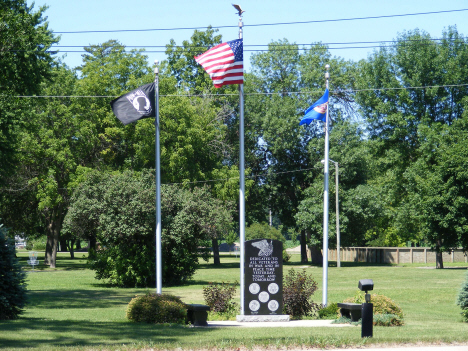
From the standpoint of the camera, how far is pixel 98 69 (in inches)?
1923

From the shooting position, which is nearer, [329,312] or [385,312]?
[385,312]

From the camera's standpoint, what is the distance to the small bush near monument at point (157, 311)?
14.5 m

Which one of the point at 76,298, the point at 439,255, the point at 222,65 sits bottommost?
the point at 76,298

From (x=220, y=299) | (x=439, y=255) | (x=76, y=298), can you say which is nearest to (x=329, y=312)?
(x=220, y=299)

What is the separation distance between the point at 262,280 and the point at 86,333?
5.39 metres

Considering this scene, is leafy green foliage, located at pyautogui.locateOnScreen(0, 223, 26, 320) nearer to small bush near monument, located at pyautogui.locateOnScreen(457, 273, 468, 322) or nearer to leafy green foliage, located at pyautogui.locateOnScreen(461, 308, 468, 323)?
small bush near monument, located at pyautogui.locateOnScreen(457, 273, 468, 322)

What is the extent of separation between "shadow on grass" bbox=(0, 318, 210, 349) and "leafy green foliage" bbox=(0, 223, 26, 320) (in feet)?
2.20

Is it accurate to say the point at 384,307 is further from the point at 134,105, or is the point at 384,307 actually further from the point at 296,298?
the point at 134,105

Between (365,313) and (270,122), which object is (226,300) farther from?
(270,122)

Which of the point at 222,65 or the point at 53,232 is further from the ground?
the point at 222,65

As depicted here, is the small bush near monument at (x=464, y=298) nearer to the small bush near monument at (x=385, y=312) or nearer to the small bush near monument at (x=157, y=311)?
the small bush near monument at (x=385, y=312)

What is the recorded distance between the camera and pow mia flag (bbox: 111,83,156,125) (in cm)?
1762

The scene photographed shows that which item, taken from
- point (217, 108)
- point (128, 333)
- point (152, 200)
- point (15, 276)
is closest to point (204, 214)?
point (152, 200)

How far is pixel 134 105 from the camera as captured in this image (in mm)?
17812
